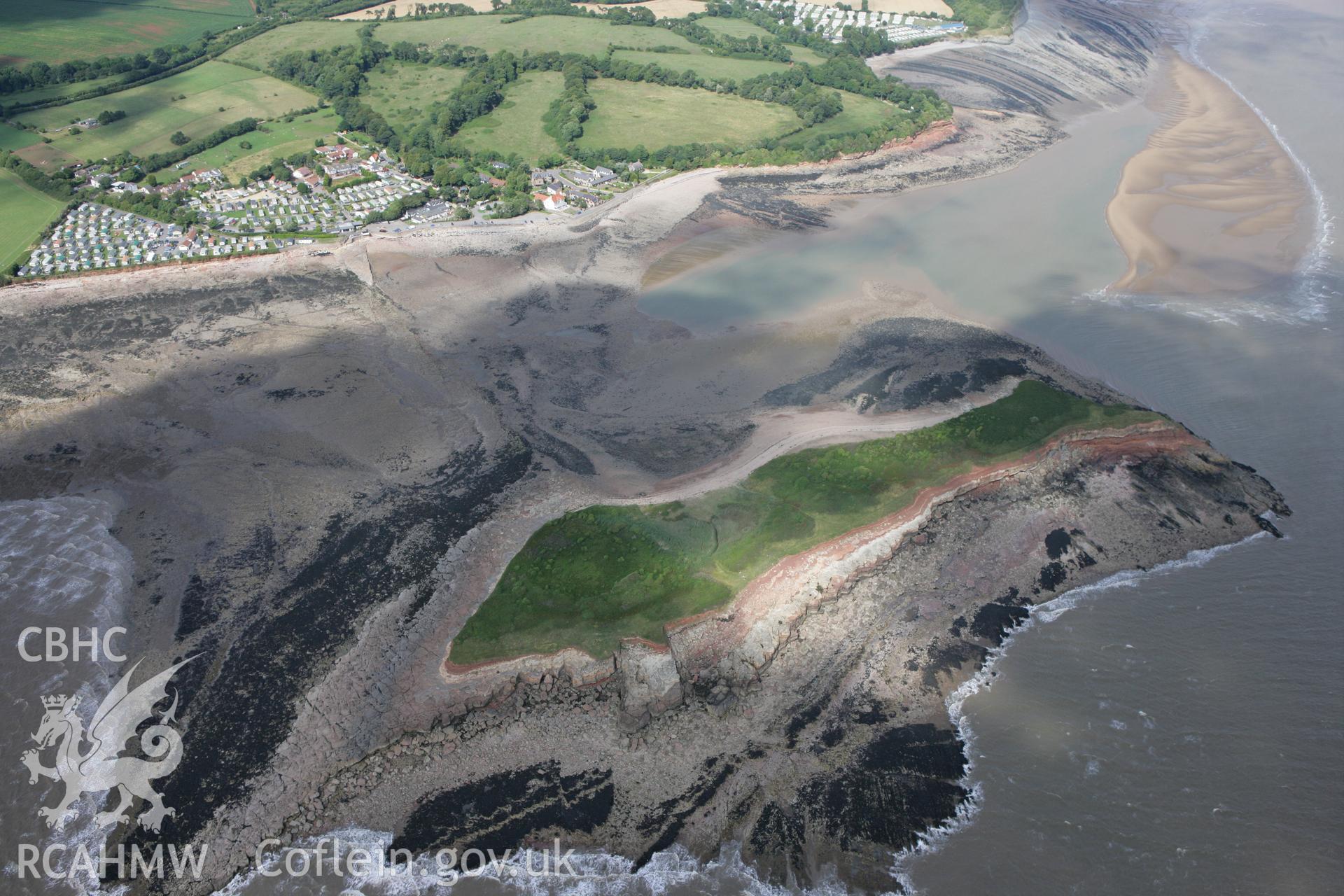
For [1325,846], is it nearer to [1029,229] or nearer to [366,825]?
[366,825]

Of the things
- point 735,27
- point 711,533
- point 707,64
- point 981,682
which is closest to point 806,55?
point 707,64

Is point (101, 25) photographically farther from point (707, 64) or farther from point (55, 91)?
point (707, 64)

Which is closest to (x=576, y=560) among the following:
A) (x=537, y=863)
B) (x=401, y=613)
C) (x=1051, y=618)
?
(x=401, y=613)

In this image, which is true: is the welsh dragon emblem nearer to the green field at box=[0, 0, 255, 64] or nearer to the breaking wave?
the breaking wave

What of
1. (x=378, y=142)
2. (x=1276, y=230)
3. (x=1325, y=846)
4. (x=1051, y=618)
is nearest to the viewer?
(x=1325, y=846)

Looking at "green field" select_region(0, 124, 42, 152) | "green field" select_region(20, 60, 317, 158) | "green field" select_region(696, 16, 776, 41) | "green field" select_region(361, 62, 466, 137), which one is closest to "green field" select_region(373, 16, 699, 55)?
"green field" select_region(696, 16, 776, 41)

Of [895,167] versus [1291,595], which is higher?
[895,167]

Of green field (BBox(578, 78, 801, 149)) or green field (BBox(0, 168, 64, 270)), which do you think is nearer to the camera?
green field (BBox(0, 168, 64, 270))
